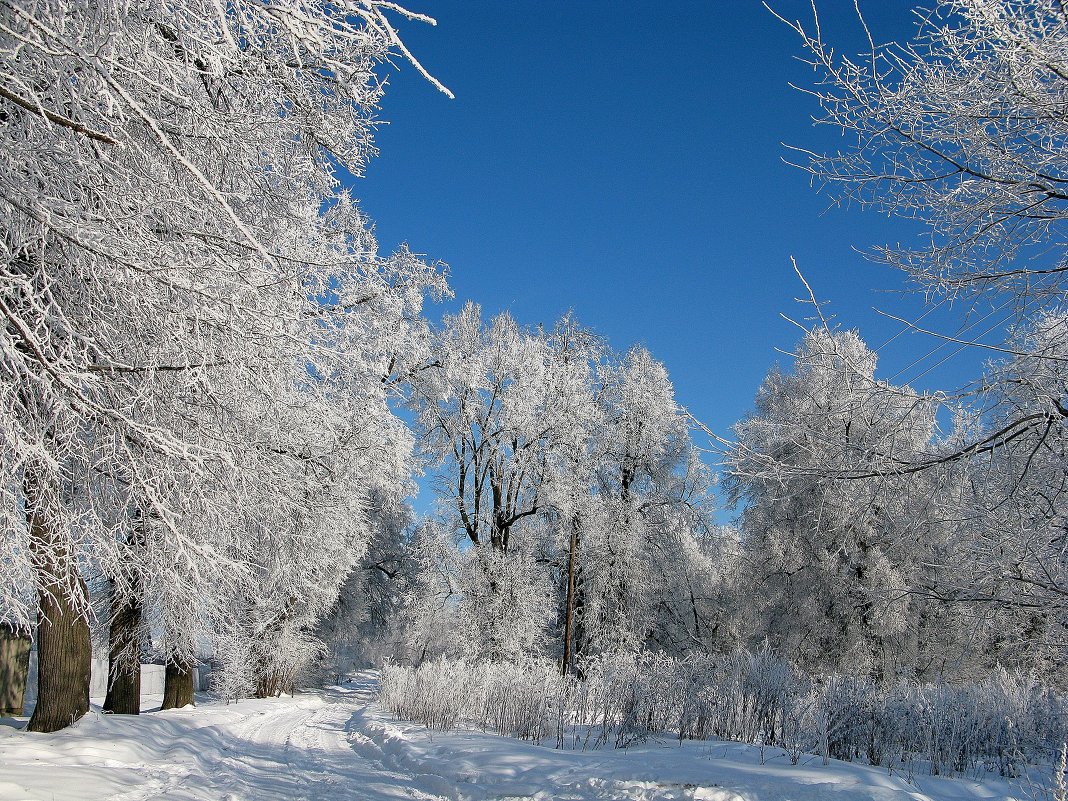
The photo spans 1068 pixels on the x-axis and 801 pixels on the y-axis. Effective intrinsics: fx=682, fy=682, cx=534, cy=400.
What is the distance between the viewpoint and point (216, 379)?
564 centimetres

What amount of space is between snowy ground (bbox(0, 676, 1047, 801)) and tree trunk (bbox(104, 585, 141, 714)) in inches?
58.0

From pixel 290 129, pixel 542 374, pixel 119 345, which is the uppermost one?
pixel 542 374

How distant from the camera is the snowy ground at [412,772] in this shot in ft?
17.8

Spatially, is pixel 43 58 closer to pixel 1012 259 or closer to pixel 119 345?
pixel 119 345

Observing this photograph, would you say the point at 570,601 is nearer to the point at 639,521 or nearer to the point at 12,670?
the point at 639,521

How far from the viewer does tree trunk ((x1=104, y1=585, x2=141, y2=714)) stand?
10.6m

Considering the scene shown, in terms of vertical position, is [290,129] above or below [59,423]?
above

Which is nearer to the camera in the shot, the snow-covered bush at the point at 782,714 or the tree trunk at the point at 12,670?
the snow-covered bush at the point at 782,714

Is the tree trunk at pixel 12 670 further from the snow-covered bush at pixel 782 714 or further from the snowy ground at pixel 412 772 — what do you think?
the snow-covered bush at pixel 782 714

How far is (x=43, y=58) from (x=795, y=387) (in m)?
21.3

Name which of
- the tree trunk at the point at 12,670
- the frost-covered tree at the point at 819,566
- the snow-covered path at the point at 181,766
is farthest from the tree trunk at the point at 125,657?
the frost-covered tree at the point at 819,566

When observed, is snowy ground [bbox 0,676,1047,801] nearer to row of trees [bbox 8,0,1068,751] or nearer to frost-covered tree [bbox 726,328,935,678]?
row of trees [bbox 8,0,1068,751]

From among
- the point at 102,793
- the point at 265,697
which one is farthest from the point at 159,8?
the point at 265,697

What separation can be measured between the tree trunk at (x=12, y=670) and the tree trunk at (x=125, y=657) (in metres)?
5.67
